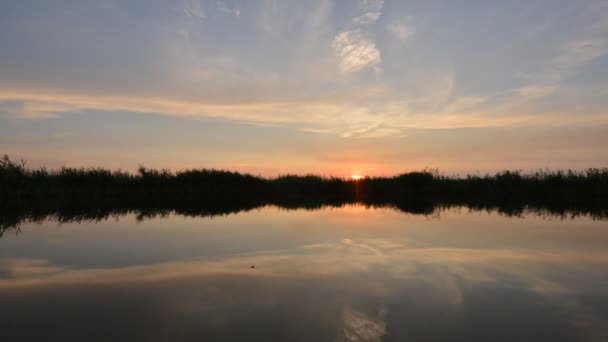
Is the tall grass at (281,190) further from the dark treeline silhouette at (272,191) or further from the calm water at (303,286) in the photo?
the calm water at (303,286)

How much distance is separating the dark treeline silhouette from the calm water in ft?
19.6

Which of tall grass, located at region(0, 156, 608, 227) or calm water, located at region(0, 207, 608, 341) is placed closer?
calm water, located at region(0, 207, 608, 341)

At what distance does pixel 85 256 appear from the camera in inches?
240

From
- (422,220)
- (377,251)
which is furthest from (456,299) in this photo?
(422,220)

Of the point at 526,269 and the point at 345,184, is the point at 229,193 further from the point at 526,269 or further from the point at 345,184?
the point at 526,269

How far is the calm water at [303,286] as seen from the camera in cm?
314

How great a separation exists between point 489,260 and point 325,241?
120 inches

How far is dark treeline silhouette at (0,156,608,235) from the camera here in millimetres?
15637

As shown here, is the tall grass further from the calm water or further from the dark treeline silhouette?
the calm water

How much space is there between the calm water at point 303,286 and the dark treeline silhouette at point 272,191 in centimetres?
598

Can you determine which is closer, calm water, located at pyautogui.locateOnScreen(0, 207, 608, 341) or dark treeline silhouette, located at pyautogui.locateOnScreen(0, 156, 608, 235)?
calm water, located at pyautogui.locateOnScreen(0, 207, 608, 341)

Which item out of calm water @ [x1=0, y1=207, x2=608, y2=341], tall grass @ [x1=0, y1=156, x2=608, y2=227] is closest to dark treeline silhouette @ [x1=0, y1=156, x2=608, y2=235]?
tall grass @ [x1=0, y1=156, x2=608, y2=227]

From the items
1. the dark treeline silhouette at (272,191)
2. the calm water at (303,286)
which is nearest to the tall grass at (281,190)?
the dark treeline silhouette at (272,191)

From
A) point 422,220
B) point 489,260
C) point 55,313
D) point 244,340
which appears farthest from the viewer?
point 422,220
